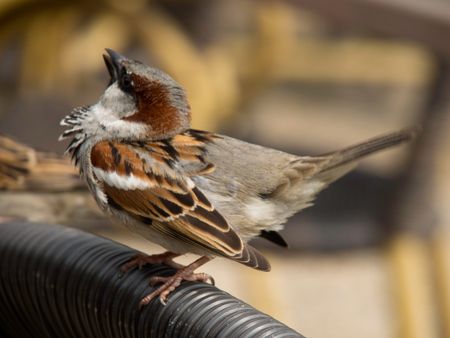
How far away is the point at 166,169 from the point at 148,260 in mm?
266

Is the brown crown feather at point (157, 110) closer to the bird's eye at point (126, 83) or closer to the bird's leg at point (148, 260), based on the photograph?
the bird's eye at point (126, 83)

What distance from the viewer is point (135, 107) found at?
202cm

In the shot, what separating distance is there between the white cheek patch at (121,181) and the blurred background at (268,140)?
0.89 meters

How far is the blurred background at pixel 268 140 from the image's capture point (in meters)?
3.20

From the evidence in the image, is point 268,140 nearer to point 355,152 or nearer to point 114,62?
point 355,152

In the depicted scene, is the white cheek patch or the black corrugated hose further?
the white cheek patch

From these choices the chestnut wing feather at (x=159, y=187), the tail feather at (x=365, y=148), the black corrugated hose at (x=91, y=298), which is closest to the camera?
the black corrugated hose at (x=91, y=298)

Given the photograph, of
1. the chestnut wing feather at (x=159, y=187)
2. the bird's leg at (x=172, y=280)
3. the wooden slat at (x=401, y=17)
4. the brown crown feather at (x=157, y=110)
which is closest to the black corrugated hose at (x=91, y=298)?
the bird's leg at (x=172, y=280)

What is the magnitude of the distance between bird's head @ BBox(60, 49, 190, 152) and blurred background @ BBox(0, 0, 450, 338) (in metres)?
0.86

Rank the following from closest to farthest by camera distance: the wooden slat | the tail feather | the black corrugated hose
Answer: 1. the black corrugated hose
2. the tail feather
3. the wooden slat

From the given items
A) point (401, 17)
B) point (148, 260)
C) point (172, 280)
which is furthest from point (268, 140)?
point (172, 280)

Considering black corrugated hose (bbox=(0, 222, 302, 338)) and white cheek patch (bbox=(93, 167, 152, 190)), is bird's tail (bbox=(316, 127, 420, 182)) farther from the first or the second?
black corrugated hose (bbox=(0, 222, 302, 338))

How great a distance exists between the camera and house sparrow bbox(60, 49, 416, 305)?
77.4 inches

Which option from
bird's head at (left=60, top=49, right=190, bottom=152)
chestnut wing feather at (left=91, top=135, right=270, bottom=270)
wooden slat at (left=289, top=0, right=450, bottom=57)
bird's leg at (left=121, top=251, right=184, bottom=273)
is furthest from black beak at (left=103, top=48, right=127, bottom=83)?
wooden slat at (left=289, top=0, right=450, bottom=57)
